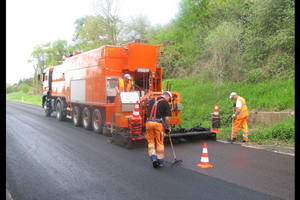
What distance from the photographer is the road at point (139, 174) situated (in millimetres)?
4531

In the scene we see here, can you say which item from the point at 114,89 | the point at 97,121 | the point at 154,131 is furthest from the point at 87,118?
the point at 154,131

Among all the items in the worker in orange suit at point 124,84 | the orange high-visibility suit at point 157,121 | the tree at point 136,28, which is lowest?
the orange high-visibility suit at point 157,121

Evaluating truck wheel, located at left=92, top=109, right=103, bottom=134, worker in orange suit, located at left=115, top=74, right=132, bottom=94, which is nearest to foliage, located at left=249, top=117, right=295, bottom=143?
worker in orange suit, located at left=115, top=74, right=132, bottom=94

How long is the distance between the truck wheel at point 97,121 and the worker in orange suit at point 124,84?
1.83 m

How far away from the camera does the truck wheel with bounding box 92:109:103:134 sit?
425 inches

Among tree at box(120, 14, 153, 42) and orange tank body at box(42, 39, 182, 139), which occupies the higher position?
tree at box(120, 14, 153, 42)

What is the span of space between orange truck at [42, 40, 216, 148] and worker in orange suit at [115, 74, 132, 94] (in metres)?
0.39

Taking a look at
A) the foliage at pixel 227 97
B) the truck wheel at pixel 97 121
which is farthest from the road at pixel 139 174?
the foliage at pixel 227 97

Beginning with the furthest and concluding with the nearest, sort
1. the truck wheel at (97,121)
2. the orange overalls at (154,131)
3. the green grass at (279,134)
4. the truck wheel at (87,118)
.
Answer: the truck wheel at (87,118) → the truck wheel at (97,121) → the green grass at (279,134) → the orange overalls at (154,131)

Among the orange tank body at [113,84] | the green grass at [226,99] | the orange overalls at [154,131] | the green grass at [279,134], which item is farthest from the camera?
the green grass at [226,99]

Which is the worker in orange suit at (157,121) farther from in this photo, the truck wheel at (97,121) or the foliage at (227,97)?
the foliage at (227,97)

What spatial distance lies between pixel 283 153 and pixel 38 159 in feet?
21.7

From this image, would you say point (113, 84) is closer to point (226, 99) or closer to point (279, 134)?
point (226, 99)

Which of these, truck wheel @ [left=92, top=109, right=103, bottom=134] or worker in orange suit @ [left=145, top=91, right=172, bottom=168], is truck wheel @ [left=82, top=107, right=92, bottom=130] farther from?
worker in orange suit @ [left=145, top=91, right=172, bottom=168]
